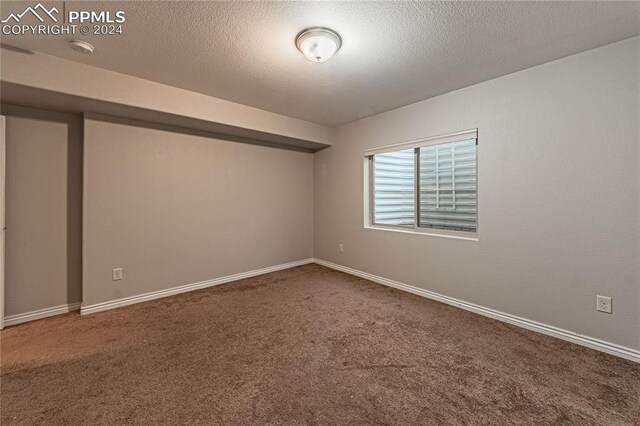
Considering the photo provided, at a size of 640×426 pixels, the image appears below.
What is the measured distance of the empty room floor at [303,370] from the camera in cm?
145

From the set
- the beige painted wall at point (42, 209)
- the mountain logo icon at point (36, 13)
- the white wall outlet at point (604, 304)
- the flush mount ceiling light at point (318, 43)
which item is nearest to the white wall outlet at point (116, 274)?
the beige painted wall at point (42, 209)

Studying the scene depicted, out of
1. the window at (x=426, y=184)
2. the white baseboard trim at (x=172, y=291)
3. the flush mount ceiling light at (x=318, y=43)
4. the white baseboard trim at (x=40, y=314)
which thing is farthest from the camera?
the window at (x=426, y=184)

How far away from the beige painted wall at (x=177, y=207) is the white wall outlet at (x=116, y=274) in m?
0.04

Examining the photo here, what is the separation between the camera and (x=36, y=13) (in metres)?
1.72

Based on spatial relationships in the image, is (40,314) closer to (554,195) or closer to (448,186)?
(448,186)

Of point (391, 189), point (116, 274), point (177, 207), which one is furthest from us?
point (391, 189)

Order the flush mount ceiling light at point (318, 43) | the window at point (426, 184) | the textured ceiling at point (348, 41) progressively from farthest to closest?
the window at point (426, 184)
the flush mount ceiling light at point (318, 43)
the textured ceiling at point (348, 41)

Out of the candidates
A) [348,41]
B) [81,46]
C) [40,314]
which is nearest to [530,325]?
[348,41]

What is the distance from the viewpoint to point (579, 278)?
2133mm

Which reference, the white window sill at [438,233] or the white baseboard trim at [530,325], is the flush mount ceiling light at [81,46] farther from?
the white baseboard trim at [530,325]

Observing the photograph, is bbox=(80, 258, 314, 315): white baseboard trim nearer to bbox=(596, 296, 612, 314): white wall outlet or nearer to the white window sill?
the white window sill

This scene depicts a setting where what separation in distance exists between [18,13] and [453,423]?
3606 millimetres

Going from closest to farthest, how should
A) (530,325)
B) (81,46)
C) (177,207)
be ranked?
1. (81,46)
2. (530,325)
3. (177,207)

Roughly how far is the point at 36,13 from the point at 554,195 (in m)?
4.06
